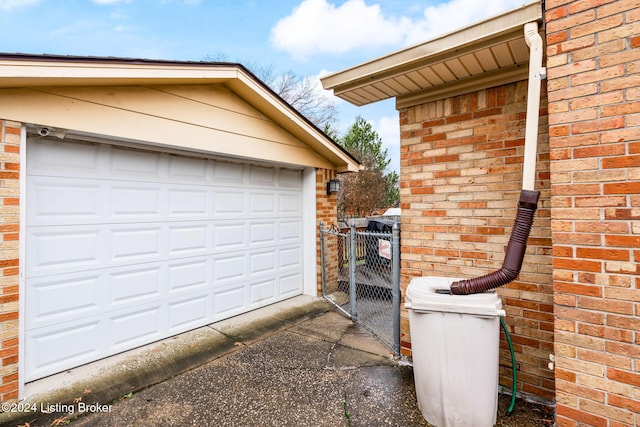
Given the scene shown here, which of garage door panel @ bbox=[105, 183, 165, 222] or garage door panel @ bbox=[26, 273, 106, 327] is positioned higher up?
garage door panel @ bbox=[105, 183, 165, 222]

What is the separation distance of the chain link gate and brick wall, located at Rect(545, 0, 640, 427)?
1.77m

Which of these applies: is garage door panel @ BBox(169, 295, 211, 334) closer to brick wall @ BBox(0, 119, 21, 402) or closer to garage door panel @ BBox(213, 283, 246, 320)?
garage door panel @ BBox(213, 283, 246, 320)

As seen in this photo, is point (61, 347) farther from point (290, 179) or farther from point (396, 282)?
point (290, 179)

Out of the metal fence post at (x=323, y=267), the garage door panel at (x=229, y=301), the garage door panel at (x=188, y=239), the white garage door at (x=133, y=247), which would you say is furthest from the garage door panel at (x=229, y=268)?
the metal fence post at (x=323, y=267)

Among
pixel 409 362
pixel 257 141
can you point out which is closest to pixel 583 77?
pixel 409 362

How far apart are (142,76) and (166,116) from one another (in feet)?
1.84

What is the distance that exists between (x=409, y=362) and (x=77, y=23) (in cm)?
2232

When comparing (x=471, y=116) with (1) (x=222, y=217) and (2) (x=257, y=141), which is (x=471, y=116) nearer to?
(2) (x=257, y=141)

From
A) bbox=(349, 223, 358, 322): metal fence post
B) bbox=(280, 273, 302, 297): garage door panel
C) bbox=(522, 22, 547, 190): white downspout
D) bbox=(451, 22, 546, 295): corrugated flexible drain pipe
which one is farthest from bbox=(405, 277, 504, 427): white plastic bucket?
bbox=(280, 273, 302, 297): garage door panel

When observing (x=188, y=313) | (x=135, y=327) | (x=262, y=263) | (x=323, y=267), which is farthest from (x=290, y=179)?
(x=135, y=327)

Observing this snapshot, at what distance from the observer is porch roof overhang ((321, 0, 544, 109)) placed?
2418mm

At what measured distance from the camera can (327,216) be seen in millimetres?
6344

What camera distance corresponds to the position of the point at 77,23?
17.2 metres

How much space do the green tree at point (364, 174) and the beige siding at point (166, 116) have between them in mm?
13144
